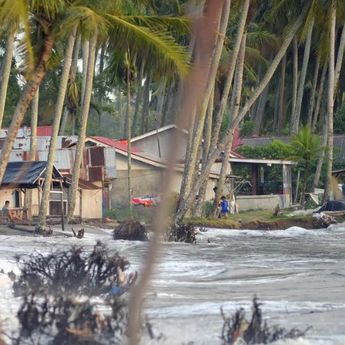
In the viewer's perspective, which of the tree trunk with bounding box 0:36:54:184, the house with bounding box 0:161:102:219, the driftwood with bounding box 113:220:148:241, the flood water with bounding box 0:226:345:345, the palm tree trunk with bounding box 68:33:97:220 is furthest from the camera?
the palm tree trunk with bounding box 68:33:97:220

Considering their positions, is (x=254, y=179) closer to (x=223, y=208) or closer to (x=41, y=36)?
(x=223, y=208)

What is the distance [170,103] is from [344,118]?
1041 cm

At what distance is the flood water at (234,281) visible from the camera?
11172mm

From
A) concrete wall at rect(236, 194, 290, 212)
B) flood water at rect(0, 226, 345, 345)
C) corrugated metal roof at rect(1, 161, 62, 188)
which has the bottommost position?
flood water at rect(0, 226, 345, 345)

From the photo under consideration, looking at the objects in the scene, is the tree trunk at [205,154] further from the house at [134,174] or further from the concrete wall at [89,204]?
the house at [134,174]

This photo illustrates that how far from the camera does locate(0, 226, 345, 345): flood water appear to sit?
1117 cm

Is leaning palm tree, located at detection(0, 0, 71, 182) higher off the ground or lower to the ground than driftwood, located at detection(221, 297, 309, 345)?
higher

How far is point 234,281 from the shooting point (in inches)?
674

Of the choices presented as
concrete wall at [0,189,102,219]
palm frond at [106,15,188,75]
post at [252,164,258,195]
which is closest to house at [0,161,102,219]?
concrete wall at [0,189,102,219]

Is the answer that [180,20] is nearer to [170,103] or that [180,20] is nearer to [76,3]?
[76,3]

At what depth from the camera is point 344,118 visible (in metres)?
57.2

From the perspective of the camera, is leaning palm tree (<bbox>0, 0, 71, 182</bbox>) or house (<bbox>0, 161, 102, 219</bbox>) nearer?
leaning palm tree (<bbox>0, 0, 71, 182</bbox>)

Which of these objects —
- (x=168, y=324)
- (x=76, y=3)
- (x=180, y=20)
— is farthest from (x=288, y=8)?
(x=168, y=324)

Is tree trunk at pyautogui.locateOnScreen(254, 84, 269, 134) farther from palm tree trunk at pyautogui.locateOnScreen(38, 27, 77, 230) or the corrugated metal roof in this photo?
palm tree trunk at pyautogui.locateOnScreen(38, 27, 77, 230)
